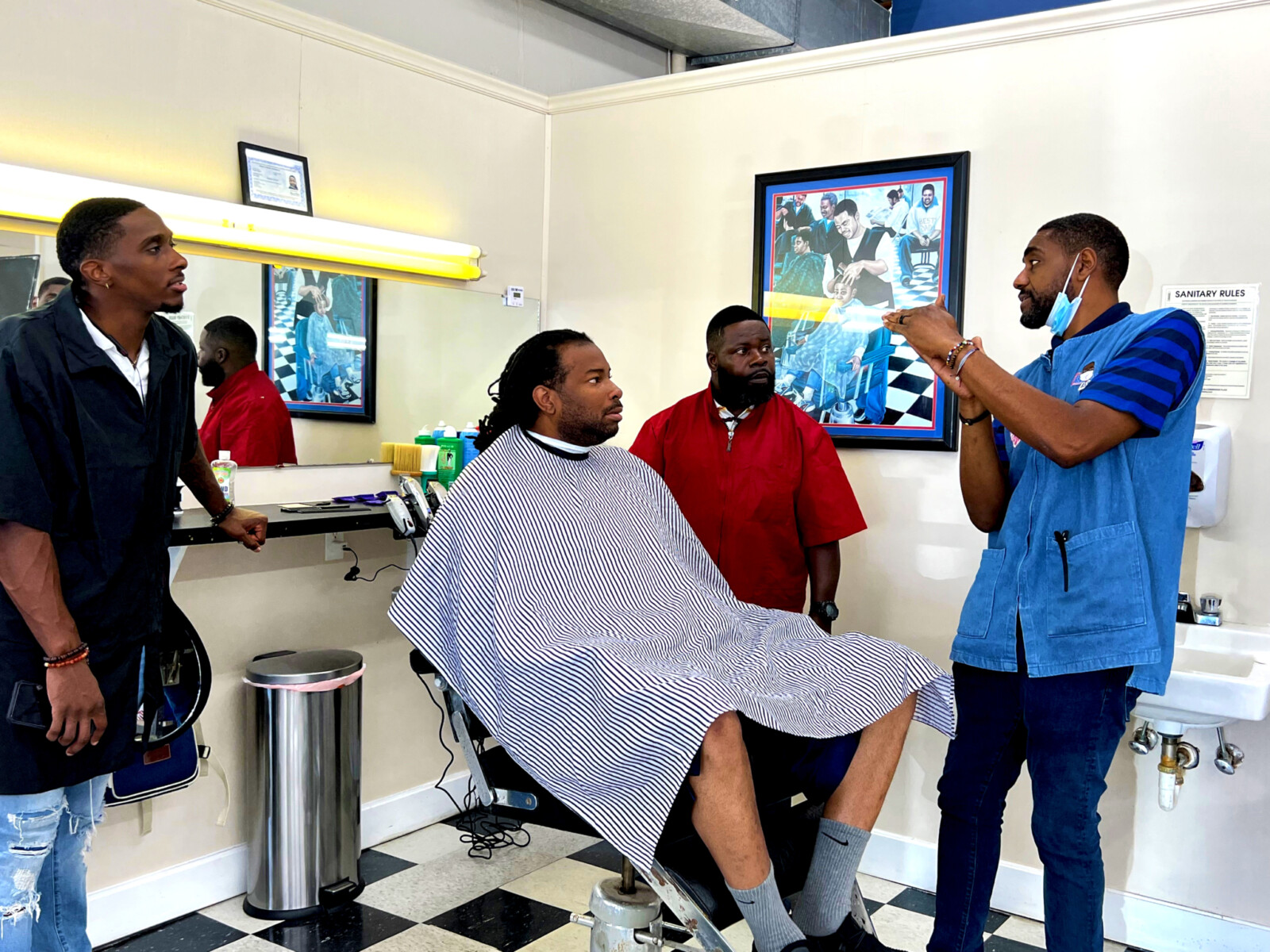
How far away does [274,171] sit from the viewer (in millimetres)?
2865

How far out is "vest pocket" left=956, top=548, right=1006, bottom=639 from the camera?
212cm

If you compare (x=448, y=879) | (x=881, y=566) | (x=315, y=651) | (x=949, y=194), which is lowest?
(x=448, y=879)

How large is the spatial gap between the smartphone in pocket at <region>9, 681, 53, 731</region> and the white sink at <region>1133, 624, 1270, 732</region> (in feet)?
6.90

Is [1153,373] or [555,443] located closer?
[1153,373]

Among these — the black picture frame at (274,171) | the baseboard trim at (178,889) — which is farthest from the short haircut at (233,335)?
the baseboard trim at (178,889)

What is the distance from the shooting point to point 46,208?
7.85 ft

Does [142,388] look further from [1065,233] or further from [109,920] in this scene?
[1065,233]

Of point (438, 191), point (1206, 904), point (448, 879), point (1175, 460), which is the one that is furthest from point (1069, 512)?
point (438, 191)

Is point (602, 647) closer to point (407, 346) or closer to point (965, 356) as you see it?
point (965, 356)

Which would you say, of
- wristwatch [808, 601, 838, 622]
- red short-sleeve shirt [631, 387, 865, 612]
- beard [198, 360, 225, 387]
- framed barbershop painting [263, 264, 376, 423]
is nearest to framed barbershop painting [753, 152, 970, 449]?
red short-sleeve shirt [631, 387, 865, 612]

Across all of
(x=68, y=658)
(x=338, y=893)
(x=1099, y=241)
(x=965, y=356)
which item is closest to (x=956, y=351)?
(x=965, y=356)

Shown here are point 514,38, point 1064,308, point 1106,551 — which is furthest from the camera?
point 514,38

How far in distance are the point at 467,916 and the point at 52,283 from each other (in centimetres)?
181

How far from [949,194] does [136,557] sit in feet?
7.23
